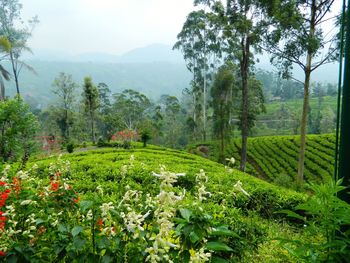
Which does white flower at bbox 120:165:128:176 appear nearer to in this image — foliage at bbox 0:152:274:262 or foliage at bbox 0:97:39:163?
foliage at bbox 0:152:274:262

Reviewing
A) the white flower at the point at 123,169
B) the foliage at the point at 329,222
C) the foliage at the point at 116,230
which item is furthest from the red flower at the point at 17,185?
the foliage at the point at 329,222

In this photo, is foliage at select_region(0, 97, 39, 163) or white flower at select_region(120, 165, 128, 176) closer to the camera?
white flower at select_region(120, 165, 128, 176)

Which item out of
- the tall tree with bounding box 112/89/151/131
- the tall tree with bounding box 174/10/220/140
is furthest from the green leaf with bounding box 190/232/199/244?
the tall tree with bounding box 112/89/151/131

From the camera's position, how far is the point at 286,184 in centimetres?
1495

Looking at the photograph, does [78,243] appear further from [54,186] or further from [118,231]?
[54,186]

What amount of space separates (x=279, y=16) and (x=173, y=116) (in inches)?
1362

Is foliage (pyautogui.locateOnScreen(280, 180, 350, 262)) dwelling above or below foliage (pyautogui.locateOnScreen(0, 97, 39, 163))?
above

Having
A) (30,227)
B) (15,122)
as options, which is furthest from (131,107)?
(30,227)

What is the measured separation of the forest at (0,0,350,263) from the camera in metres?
1.58

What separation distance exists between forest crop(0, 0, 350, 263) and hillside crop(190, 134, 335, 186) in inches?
6.2

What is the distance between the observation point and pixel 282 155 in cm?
2566

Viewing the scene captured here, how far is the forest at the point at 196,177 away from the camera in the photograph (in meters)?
1.58

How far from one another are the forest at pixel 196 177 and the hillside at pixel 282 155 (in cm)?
16

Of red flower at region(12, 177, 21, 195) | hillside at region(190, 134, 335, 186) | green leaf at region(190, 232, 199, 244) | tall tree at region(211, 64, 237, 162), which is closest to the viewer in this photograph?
green leaf at region(190, 232, 199, 244)
